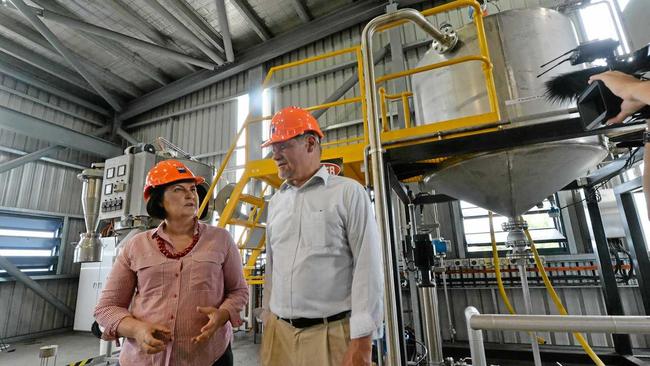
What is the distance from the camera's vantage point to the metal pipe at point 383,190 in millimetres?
1331

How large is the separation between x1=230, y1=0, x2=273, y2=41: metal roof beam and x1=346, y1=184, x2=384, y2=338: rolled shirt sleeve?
20.5 feet

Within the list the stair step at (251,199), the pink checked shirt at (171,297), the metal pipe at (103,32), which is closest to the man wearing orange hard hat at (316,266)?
the pink checked shirt at (171,297)

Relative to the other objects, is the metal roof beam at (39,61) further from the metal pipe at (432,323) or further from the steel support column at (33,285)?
the metal pipe at (432,323)

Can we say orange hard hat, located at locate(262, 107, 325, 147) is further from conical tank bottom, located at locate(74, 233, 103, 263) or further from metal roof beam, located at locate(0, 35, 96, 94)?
metal roof beam, located at locate(0, 35, 96, 94)

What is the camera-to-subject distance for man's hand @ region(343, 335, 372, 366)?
1.19 meters

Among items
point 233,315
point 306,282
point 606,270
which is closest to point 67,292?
point 233,315

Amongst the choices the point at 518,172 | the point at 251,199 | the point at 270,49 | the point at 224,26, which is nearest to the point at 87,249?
the point at 251,199

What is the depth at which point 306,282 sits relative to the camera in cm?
135

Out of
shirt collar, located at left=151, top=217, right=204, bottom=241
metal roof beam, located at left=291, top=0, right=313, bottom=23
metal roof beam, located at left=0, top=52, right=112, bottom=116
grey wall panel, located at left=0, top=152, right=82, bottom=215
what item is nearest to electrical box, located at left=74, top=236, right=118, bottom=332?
grey wall panel, located at left=0, top=152, right=82, bottom=215

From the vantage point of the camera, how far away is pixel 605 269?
11.1 feet

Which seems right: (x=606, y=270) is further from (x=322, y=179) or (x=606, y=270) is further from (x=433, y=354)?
(x=322, y=179)

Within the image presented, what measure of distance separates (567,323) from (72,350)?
770 centimetres

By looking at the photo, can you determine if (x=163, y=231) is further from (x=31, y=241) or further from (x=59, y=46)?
(x=31, y=241)

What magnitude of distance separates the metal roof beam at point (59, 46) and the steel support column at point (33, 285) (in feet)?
14.0
